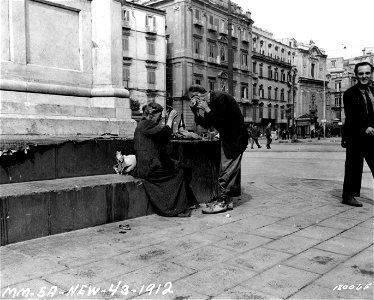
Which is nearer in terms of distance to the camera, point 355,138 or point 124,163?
point 124,163

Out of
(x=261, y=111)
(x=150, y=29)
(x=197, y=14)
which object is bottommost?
(x=261, y=111)

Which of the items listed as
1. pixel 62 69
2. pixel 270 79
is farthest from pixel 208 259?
pixel 270 79

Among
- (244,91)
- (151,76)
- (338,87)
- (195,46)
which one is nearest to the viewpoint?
(151,76)

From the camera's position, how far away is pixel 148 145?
473 cm

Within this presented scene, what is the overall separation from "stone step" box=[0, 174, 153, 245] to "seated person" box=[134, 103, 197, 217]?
15 centimetres

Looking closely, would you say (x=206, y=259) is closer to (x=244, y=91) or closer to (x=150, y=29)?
(x=150, y=29)

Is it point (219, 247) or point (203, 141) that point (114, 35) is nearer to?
point (203, 141)

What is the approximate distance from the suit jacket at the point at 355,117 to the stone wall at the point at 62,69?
10.7 feet

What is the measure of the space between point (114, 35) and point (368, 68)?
150 inches

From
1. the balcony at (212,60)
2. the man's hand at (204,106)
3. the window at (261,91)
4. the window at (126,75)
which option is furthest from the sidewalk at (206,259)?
the window at (261,91)

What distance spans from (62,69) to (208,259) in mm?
3777

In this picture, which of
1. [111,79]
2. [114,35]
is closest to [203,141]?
[111,79]

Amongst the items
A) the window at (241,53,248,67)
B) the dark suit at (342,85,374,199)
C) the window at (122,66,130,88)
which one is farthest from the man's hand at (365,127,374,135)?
the window at (241,53,248,67)

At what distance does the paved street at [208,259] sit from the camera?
2.56 meters
